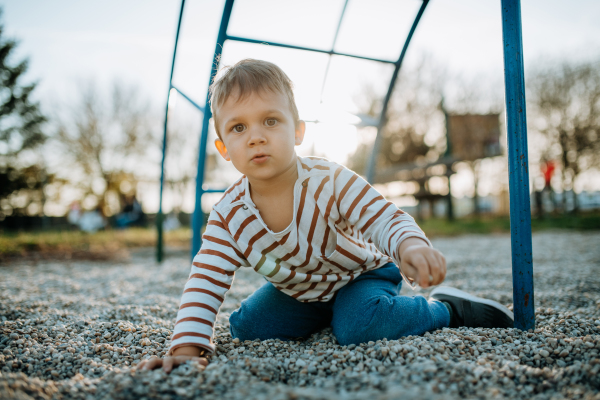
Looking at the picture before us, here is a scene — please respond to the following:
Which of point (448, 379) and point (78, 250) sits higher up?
point (448, 379)

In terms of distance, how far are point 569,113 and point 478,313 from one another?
10725 millimetres

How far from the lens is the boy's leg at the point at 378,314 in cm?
97

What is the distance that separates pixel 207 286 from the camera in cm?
95

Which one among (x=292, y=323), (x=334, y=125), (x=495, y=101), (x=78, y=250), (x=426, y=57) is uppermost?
(x=426, y=57)

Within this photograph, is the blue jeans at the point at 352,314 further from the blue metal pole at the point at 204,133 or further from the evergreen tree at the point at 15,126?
the evergreen tree at the point at 15,126

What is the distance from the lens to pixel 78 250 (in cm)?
404

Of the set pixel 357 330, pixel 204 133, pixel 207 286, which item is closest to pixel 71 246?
pixel 204 133

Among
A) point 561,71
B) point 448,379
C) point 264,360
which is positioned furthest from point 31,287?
point 561,71

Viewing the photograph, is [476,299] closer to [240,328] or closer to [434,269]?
[434,269]

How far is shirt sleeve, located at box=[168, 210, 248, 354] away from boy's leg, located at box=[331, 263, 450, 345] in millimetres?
328

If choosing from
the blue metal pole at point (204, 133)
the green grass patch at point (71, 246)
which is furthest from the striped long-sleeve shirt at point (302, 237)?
the green grass patch at point (71, 246)

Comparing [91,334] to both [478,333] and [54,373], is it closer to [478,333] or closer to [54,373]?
[54,373]

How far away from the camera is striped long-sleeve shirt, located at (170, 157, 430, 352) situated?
0.95m

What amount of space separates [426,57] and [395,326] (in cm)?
1058
